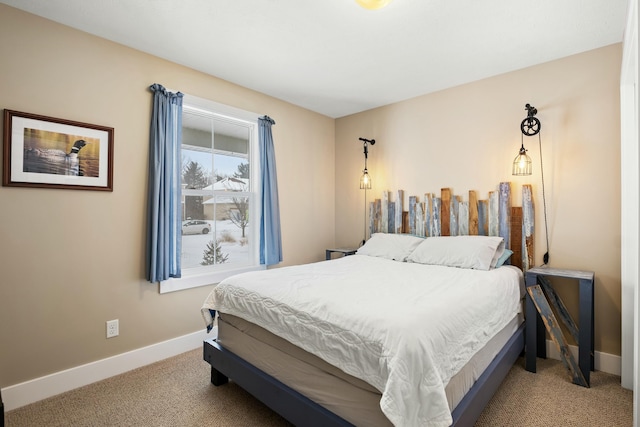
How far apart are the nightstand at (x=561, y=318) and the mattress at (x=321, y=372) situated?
39 cm

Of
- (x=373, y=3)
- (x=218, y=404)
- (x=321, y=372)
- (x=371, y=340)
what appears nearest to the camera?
(x=371, y=340)

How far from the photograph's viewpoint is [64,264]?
226 centimetres

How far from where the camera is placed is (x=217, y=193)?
3.24m

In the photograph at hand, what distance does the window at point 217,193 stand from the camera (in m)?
3.04

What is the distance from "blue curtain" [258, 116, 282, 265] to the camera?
3461mm

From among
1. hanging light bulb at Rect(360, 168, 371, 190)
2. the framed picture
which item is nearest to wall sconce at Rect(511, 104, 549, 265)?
hanging light bulb at Rect(360, 168, 371, 190)

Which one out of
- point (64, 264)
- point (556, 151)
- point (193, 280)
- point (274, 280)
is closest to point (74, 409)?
point (64, 264)

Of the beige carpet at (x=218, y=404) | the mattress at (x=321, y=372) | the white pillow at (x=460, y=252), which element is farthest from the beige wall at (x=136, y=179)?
the mattress at (x=321, y=372)

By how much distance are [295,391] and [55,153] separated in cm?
224

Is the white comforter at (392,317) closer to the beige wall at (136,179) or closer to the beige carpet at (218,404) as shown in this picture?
the beige carpet at (218,404)

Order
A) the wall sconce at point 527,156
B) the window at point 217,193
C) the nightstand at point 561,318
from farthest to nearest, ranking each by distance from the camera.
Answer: the window at point 217,193 < the wall sconce at point 527,156 < the nightstand at point 561,318

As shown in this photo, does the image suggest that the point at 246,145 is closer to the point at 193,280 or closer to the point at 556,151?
the point at 193,280

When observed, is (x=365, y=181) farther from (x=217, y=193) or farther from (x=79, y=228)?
(x=79, y=228)

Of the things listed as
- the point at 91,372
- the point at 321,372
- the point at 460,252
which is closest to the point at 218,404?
the point at 321,372
